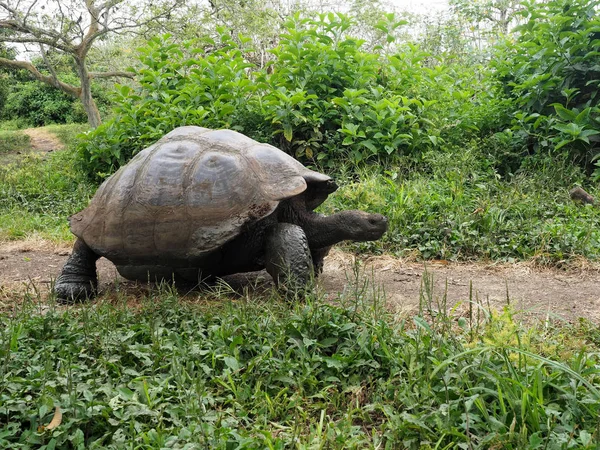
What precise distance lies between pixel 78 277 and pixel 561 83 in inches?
227

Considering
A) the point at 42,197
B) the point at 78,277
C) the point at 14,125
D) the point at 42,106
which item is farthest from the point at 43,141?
the point at 78,277

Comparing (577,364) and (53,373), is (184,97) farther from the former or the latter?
(577,364)

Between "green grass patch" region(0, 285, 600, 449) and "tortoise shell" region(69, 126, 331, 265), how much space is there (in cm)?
71

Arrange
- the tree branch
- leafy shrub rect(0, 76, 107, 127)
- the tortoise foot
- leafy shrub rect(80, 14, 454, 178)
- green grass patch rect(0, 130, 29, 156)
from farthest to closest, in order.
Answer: leafy shrub rect(0, 76, 107, 127) → green grass patch rect(0, 130, 29, 156) → the tree branch → leafy shrub rect(80, 14, 454, 178) → the tortoise foot

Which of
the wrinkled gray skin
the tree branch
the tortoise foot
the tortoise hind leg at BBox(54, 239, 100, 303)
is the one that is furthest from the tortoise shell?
the tree branch

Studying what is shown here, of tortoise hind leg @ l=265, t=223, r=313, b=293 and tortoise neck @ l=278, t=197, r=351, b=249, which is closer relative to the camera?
tortoise hind leg @ l=265, t=223, r=313, b=293

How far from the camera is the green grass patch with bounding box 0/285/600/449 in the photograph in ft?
6.53

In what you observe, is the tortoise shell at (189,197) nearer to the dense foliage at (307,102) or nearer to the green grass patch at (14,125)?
the dense foliage at (307,102)

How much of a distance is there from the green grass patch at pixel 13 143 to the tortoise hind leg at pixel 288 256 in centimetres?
1401

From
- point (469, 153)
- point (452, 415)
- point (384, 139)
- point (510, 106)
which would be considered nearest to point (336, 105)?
point (384, 139)

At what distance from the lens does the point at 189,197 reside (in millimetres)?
3596

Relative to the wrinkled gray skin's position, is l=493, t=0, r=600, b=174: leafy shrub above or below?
above

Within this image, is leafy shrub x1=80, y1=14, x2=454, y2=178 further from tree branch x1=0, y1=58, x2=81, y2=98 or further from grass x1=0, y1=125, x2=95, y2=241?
tree branch x1=0, y1=58, x2=81, y2=98

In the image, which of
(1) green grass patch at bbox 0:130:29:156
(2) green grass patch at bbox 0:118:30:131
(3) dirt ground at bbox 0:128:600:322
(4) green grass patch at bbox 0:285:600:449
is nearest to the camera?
(4) green grass patch at bbox 0:285:600:449
